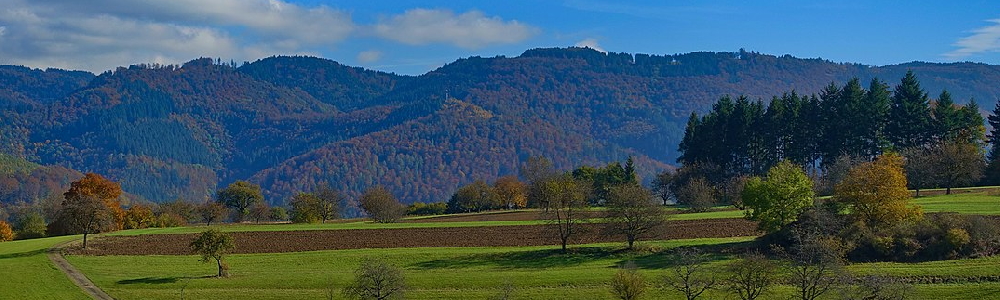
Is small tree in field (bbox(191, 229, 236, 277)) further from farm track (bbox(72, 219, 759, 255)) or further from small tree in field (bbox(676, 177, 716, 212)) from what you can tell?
small tree in field (bbox(676, 177, 716, 212))

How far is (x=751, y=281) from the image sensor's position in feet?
133

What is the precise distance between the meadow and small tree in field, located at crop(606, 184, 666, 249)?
141 centimetres

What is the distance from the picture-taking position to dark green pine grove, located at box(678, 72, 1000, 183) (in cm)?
9494

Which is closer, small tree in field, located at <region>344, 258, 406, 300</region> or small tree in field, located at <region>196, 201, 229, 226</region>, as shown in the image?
small tree in field, located at <region>344, 258, 406, 300</region>

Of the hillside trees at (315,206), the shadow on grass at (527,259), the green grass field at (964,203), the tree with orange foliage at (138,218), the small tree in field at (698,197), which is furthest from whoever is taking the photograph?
the hillside trees at (315,206)

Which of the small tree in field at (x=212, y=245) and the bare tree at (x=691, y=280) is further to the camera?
the small tree in field at (x=212, y=245)

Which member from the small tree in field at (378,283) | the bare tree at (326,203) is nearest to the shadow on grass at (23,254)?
the small tree in field at (378,283)

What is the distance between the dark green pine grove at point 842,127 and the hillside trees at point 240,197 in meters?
76.7

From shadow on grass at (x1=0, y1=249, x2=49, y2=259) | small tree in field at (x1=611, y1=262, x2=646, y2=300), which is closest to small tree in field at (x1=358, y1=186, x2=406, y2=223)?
shadow on grass at (x1=0, y1=249, x2=49, y2=259)

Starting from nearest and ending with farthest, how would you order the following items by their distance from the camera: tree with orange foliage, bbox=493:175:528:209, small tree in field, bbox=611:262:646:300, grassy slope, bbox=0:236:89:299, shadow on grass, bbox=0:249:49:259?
small tree in field, bbox=611:262:646:300
grassy slope, bbox=0:236:89:299
shadow on grass, bbox=0:249:49:259
tree with orange foliage, bbox=493:175:528:209

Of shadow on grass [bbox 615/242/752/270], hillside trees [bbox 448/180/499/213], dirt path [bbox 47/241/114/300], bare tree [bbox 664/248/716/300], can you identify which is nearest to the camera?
bare tree [bbox 664/248/716/300]

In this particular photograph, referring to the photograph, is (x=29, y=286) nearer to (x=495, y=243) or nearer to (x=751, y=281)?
(x=495, y=243)

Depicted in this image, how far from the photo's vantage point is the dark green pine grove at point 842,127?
311ft

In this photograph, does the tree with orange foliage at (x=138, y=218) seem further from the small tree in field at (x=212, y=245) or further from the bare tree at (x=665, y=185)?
the bare tree at (x=665, y=185)
